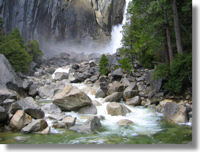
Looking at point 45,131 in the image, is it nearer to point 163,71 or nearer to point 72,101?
point 72,101

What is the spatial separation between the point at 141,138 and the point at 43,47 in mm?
40396

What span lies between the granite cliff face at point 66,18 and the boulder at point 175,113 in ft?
109

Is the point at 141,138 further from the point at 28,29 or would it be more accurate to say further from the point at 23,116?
the point at 28,29

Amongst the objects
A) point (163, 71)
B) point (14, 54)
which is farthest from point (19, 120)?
point (14, 54)

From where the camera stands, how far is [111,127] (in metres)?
5.95

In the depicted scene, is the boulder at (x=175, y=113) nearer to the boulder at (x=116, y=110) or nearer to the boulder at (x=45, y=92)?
the boulder at (x=116, y=110)

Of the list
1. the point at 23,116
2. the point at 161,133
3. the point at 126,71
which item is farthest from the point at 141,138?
the point at 126,71

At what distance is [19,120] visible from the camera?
18.2ft

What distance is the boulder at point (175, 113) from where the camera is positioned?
5.97 meters

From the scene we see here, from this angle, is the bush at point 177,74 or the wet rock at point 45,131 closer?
the wet rock at point 45,131

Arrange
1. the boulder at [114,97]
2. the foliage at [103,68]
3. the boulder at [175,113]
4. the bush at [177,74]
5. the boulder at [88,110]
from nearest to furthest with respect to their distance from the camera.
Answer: the boulder at [175,113] → the bush at [177,74] → the boulder at [88,110] → the boulder at [114,97] → the foliage at [103,68]

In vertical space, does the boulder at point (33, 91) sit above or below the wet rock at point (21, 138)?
above

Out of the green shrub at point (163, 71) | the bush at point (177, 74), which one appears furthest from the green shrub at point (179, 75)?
the green shrub at point (163, 71)

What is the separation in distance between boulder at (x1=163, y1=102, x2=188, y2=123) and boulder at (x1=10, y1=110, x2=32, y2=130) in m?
4.48
